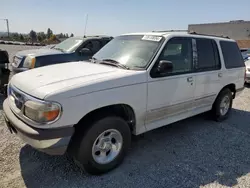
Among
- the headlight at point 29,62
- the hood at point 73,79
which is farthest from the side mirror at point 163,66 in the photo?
the headlight at point 29,62

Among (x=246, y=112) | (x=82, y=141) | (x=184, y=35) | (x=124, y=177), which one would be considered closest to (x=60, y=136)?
(x=82, y=141)

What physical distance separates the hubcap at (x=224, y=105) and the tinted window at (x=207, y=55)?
3.10 feet

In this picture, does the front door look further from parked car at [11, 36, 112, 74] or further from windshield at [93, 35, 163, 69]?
parked car at [11, 36, 112, 74]

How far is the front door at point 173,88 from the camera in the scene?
348 cm

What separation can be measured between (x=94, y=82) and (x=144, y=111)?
96 cm

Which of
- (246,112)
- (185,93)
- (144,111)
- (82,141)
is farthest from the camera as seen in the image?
(246,112)

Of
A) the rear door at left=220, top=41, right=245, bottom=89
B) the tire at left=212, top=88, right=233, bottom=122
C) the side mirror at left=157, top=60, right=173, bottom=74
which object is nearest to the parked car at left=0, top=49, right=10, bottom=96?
the side mirror at left=157, top=60, right=173, bottom=74

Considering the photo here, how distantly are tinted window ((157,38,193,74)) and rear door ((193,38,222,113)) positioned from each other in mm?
190

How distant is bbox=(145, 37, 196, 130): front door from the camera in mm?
3477

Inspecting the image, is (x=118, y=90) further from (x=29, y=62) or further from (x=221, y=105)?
(x=29, y=62)

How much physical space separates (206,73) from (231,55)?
4.10 feet

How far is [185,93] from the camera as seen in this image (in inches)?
157

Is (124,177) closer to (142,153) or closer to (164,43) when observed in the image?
(142,153)

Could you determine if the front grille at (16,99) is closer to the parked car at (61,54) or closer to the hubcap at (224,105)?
the parked car at (61,54)
